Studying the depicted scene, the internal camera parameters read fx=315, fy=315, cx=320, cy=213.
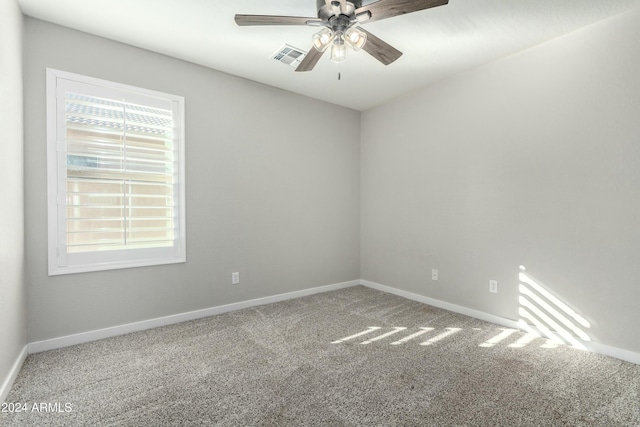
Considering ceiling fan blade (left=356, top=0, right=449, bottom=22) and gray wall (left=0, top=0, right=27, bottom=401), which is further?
gray wall (left=0, top=0, right=27, bottom=401)

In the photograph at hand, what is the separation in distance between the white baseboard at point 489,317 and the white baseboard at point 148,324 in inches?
38.9

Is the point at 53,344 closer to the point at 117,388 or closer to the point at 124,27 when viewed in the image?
the point at 117,388

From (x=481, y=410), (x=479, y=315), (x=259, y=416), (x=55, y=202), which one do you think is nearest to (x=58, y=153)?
(x=55, y=202)

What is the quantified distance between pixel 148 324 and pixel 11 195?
1.49 m

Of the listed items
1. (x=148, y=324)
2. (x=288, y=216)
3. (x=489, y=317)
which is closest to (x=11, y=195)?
(x=148, y=324)

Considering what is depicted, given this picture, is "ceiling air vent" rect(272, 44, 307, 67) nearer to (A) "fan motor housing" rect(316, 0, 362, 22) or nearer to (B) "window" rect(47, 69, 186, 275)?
(A) "fan motor housing" rect(316, 0, 362, 22)

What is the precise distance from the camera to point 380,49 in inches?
84.3

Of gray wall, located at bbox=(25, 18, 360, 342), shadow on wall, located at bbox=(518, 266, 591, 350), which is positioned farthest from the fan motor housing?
shadow on wall, located at bbox=(518, 266, 591, 350)

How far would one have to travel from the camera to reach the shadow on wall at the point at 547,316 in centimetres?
253

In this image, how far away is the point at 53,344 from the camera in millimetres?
2463

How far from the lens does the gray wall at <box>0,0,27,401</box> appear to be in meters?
1.82

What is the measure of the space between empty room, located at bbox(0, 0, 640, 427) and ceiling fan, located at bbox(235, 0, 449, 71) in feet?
0.05

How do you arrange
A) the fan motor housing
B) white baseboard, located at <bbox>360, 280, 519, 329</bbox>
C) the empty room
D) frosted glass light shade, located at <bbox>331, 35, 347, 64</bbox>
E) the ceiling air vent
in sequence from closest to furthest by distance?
the fan motor housing → the empty room → frosted glass light shade, located at <bbox>331, 35, 347, 64</bbox> → the ceiling air vent → white baseboard, located at <bbox>360, 280, 519, 329</bbox>

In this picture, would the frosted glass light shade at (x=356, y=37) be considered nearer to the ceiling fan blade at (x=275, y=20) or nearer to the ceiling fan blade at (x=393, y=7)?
the ceiling fan blade at (x=393, y=7)
